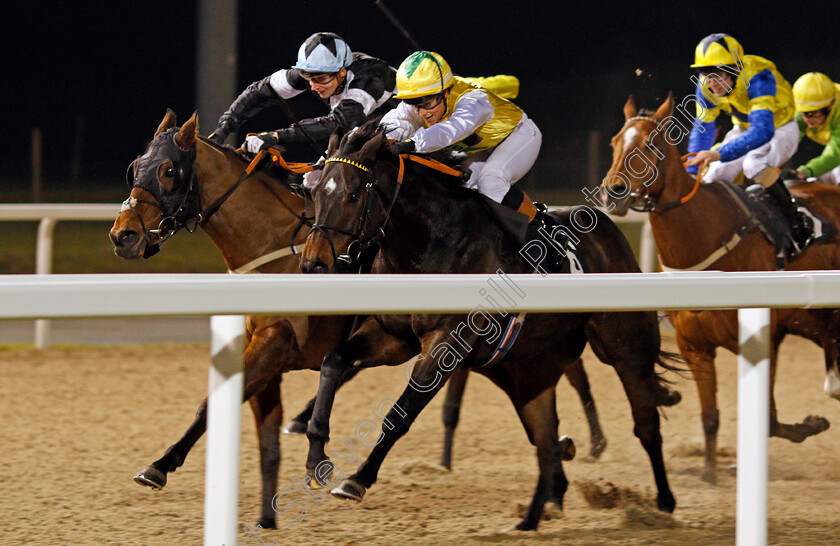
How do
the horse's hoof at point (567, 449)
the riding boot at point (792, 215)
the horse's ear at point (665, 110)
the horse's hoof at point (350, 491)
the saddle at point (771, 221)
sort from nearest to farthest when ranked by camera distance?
the horse's hoof at point (350, 491) < the horse's hoof at point (567, 449) < the horse's ear at point (665, 110) < the saddle at point (771, 221) < the riding boot at point (792, 215)

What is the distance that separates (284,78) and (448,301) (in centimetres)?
248

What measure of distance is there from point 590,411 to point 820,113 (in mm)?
2461

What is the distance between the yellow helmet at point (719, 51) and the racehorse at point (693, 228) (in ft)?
1.44

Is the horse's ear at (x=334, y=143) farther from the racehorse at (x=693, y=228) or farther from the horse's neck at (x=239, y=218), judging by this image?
the racehorse at (x=693, y=228)

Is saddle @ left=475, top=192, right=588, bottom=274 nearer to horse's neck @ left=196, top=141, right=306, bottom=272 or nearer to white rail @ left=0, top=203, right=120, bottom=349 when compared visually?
horse's neck @ left=196, top=141, right=306, bottom=272

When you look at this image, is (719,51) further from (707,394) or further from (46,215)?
(46,215)

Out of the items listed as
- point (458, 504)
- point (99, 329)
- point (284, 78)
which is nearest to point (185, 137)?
point (284, 78)

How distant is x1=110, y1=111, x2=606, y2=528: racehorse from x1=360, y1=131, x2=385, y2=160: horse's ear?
1.98 ft

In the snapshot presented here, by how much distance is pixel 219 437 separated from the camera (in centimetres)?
171

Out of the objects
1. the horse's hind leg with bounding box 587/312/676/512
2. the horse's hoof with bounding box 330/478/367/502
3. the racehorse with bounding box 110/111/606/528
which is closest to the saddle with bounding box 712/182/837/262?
the horse's hind leg with bounding box 587/312/676/512

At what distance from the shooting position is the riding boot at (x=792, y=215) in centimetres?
505

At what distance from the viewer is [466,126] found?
3467mm

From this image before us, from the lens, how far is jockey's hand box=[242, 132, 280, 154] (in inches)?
153

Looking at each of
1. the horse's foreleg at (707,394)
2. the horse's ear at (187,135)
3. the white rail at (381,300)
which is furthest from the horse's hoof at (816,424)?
the horse's ear at (187,135)
